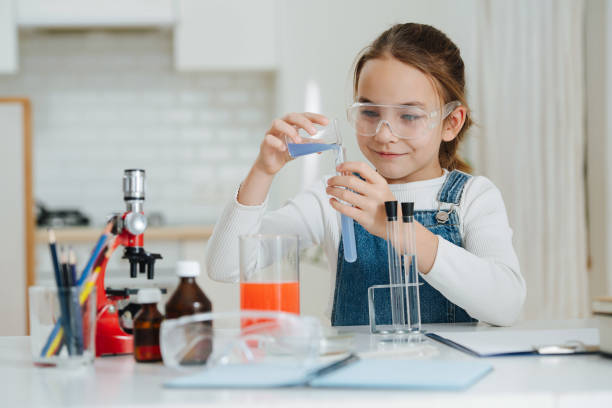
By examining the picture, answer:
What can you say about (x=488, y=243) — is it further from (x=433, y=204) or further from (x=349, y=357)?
(x=349, y=357)

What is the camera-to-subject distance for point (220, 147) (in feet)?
12.8

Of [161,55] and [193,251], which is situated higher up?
[161,55]

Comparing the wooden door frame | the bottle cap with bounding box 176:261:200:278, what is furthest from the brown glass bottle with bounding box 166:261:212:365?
the wooden door frame

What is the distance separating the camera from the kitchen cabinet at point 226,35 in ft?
11.5

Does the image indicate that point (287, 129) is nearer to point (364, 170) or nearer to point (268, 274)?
point (364, 170)

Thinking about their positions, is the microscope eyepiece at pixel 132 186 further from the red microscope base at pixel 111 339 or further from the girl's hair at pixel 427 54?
the girl's hair at pixel 427 54

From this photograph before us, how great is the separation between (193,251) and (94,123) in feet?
3.56

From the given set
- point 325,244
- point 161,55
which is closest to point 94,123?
point 161,55

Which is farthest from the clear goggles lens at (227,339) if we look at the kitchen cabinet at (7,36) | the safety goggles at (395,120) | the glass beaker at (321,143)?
the kitchen cabinet at (7,36)

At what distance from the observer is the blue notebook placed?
2.27 feet

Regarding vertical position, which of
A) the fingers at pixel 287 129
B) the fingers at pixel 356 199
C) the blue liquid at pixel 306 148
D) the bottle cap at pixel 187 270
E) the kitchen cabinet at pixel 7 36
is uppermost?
the kitchen cabinet at pixel 7 36

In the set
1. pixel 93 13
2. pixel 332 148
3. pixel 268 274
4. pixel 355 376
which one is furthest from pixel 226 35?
pixel 355 376

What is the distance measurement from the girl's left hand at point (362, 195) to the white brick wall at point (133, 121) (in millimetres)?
2769

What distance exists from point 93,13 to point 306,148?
2713 millimetres
